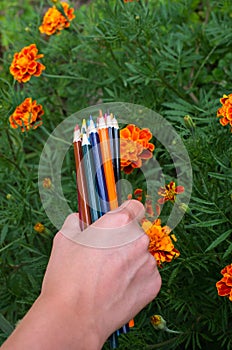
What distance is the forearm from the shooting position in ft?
2.26

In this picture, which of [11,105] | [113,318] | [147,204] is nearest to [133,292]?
[113,318]

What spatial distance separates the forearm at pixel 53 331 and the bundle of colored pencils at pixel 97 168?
160 millimetres

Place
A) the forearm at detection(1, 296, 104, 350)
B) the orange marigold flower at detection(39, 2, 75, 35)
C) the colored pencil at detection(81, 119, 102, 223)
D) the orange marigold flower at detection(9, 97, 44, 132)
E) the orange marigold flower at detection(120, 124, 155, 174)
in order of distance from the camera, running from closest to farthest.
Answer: the forearm at detection(1, 296, 104, 350), the colored pencil at detection(81, 119, 102, 223), the orange marigold flower at detection(120, 124, 155, 174), the orange marigold flower at detection(9, 97, 44, 132), the orange marigold flower at detection(39, 2, 75, 35)

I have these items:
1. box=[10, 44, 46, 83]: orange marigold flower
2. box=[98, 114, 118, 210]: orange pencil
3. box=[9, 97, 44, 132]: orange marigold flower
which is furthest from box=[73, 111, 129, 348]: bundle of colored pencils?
box=[10, 44, 46, 83]: orange marigold flower

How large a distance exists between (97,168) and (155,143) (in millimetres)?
713

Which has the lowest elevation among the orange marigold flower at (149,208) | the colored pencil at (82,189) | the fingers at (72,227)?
the orange marigold flower at (149,208)

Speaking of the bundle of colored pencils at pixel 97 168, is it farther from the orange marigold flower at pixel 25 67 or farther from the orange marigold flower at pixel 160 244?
the orange marigold flower at pixel 25 67

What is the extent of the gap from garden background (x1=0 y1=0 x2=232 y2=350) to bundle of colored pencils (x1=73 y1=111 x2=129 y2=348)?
0.27 meters

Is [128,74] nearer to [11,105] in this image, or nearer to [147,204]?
[11,105]

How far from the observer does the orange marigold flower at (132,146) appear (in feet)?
3.59

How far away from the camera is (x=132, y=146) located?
1097 mm

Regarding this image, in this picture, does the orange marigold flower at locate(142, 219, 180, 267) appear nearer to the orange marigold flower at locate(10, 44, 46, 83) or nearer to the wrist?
the wrist

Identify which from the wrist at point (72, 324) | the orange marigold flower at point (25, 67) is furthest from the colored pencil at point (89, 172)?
the orange marigold flower at point (25, 67)

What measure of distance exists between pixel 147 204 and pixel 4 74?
34.6 inches
